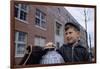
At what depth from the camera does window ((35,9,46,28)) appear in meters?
2.08

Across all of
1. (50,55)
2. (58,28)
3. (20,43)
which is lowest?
(50,55)

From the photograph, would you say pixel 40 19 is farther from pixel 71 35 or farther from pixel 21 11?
pixel 71 35

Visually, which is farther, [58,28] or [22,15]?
[58,28]

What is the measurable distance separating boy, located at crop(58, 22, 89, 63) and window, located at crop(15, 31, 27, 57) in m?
0.43

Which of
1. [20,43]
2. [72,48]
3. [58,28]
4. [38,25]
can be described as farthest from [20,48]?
[72,48]

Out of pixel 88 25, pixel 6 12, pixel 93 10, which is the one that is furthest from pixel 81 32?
pixel 6 12

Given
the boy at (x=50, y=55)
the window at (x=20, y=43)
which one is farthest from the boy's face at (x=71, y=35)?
the window at (x=20, y=43)

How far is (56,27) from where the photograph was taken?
7.02 ft

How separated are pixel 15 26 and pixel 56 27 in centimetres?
48

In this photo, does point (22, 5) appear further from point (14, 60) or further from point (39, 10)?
point (14, 60)

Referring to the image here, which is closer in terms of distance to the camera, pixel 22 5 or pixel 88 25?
pixel 22 5

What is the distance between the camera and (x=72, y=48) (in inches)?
86.0

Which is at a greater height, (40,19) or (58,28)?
(40,19)

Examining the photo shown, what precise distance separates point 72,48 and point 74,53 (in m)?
0.06
